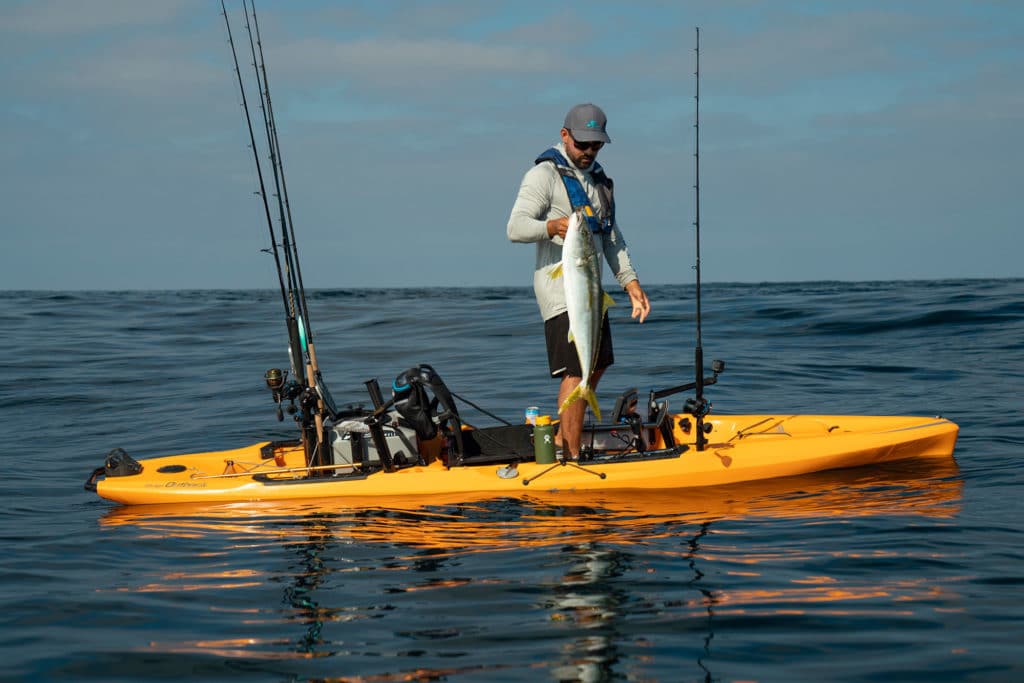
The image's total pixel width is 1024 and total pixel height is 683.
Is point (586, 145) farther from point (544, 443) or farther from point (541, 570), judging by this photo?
point (541, 570)

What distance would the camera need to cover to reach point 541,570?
5.60 metres

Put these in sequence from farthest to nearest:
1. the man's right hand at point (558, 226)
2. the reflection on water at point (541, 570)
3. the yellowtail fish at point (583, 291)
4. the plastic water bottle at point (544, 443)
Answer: the plastic water bottle at point (544, 443), the man's right hand at point (558, 226), the yellowtail fish at point (583, 291), the reflection on water at point (541, 570)

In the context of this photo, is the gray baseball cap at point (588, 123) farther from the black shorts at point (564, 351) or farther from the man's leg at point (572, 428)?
the man's leg at point (572, 428)

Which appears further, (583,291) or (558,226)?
(558,226)

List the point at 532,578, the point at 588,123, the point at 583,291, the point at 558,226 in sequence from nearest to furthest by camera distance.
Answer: the point at 532,578
the point at 583,291
the point at 558,226
the point at 588,123

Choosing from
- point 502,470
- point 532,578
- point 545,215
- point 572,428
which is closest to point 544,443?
point 572,428

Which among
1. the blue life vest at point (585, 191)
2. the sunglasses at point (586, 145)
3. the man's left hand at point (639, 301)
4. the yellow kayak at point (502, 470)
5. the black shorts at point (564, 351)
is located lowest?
the yellow kayak at point (502, 470)

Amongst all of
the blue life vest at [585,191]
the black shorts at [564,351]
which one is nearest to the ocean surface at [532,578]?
the black shorts at [564,351]

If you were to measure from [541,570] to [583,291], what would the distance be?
1607 millimetres

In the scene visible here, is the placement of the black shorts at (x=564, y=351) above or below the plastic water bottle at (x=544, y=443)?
above

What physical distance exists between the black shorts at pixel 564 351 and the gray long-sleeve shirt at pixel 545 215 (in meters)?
0.08

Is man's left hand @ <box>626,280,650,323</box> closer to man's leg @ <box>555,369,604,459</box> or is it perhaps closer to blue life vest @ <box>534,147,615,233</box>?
blue life vest @ <box>534,147,615,233</box>

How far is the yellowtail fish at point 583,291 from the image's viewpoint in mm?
5875

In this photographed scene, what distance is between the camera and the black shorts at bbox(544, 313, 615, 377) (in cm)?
690
